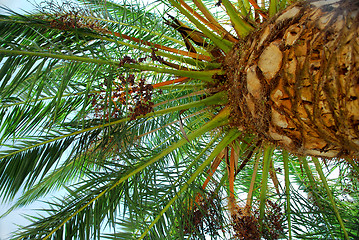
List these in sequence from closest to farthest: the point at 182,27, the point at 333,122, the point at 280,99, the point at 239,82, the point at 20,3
Result: the point at 333,122
the point at 280,99
the point at 239,82
the point at 182,27
the point at 20,3

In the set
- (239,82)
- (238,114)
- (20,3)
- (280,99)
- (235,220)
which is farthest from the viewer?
(20,3)

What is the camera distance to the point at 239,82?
48.6 inches

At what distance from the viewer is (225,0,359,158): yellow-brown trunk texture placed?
82cm

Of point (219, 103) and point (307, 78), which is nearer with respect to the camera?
point (307, 78)

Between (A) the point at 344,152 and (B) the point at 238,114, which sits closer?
(A) the point at 344,152

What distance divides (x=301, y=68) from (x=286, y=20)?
22 centimetres

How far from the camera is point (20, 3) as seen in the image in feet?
12.0

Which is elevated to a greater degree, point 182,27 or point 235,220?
point 182,27

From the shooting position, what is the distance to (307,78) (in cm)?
90

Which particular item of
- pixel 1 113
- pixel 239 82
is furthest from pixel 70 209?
pixel 239 82

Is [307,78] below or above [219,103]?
below

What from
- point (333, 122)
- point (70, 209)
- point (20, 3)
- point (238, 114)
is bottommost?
point (70, 209)

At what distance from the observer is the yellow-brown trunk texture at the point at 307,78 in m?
0.82

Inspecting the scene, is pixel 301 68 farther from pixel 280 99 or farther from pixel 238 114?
pixel 238 114
